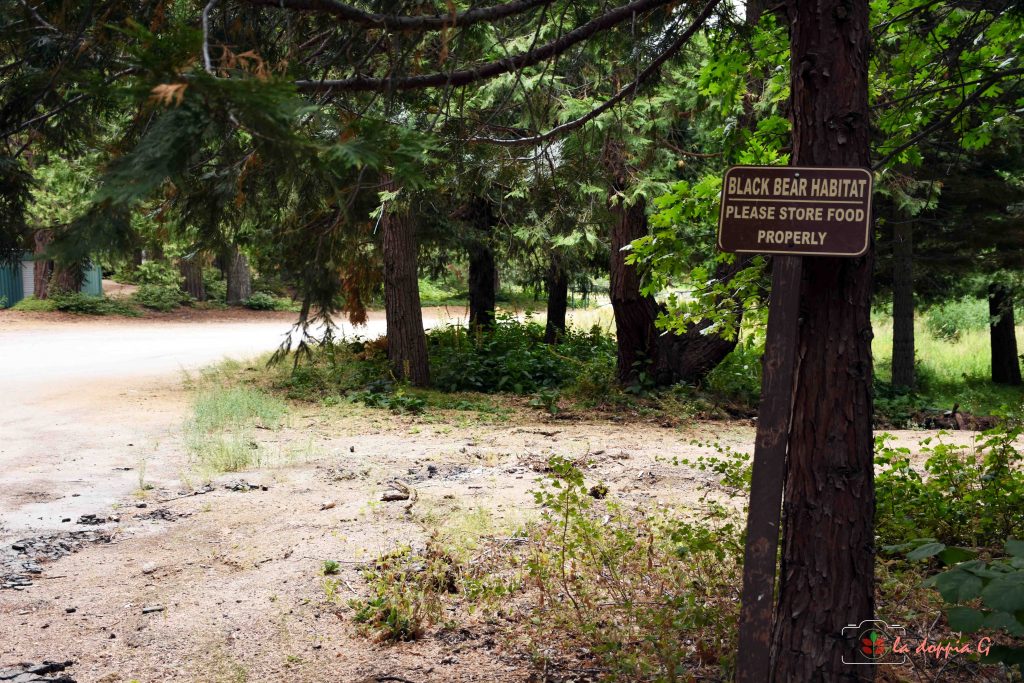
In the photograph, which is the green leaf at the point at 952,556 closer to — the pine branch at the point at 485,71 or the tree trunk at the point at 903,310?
the pine branch at the point at 485,71

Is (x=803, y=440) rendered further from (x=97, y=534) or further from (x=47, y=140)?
(x=97, y=534)

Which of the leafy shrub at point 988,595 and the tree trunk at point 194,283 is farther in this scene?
the tree trunk at point 194,283

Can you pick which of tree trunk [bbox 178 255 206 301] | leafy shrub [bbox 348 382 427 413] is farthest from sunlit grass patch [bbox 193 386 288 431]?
tree trunk [bbox 178 255 206 301]

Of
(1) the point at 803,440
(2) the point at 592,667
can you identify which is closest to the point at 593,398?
(2) the point at 592,667

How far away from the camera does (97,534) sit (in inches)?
221

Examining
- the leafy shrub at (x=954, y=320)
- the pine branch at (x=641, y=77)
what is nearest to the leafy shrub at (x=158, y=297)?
the leafy shrub at (x=954, y=320)

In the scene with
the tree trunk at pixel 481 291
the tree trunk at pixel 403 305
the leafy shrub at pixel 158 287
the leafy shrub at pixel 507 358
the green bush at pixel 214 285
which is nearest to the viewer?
the tree trunk at pixel 403 305

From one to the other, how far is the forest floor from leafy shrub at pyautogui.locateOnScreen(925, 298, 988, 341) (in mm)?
15477

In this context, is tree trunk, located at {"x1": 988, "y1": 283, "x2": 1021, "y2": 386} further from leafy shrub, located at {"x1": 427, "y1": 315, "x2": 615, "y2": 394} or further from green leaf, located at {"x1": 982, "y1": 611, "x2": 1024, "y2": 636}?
green leaf, located at {"x1": 982, "y1": 611, "x2": 1024, "y2": 636}

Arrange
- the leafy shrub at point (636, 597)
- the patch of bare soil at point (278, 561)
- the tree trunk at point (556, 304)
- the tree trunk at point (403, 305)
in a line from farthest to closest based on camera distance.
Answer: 1. the tree trunk at point (556, 304)
2. the tree trunk at point (403, 305)
3. the patch of bare soil at point (278, 561)
4. the leafy shrub at point (636, 597)

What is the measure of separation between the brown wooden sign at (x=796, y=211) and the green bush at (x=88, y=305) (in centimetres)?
2373

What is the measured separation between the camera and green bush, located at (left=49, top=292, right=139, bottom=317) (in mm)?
23781

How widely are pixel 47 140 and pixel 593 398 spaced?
770cm

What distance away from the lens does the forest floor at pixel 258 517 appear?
13.4ft
